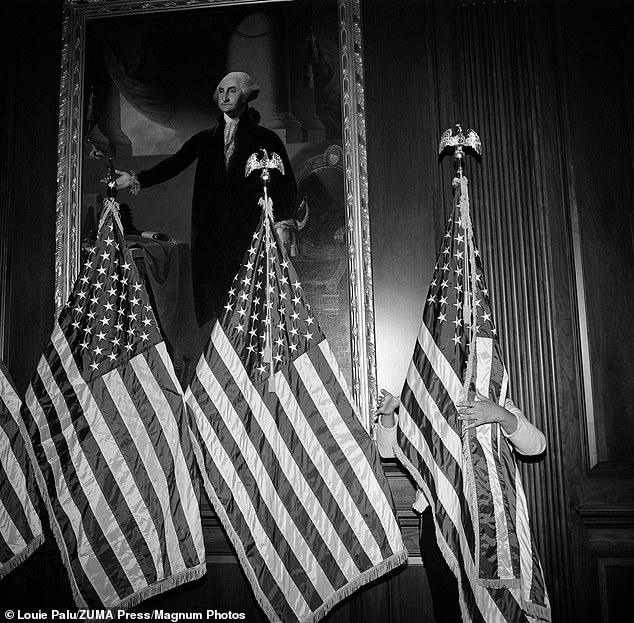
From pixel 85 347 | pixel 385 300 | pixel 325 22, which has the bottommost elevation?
pixel 85 347

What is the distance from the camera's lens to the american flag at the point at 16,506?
3414 millimetres

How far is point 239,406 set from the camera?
349cm

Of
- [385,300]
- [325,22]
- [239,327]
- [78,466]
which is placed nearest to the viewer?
[78,466]

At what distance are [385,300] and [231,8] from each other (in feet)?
7.21

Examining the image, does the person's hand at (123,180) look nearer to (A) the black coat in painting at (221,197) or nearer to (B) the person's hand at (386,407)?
(A) the black coat in painting at (221,197)

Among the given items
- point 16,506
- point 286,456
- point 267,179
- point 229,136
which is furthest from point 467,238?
point 16,506

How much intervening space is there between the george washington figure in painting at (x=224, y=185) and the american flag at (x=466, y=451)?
1.15 meters

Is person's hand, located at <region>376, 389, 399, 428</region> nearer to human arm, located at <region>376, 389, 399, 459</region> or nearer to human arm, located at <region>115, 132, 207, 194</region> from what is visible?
human arm, located at <region>376, 389, 399, 459</region>

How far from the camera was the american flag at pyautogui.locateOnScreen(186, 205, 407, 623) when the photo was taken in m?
3.28

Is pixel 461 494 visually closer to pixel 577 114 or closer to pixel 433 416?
pixel 433 416

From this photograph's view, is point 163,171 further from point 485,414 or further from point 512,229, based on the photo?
point 485,414

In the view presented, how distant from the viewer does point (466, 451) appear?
10.4 ft

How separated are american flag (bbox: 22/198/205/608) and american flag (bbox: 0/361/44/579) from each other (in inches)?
5.6

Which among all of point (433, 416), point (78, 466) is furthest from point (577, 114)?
point (78, 466)
